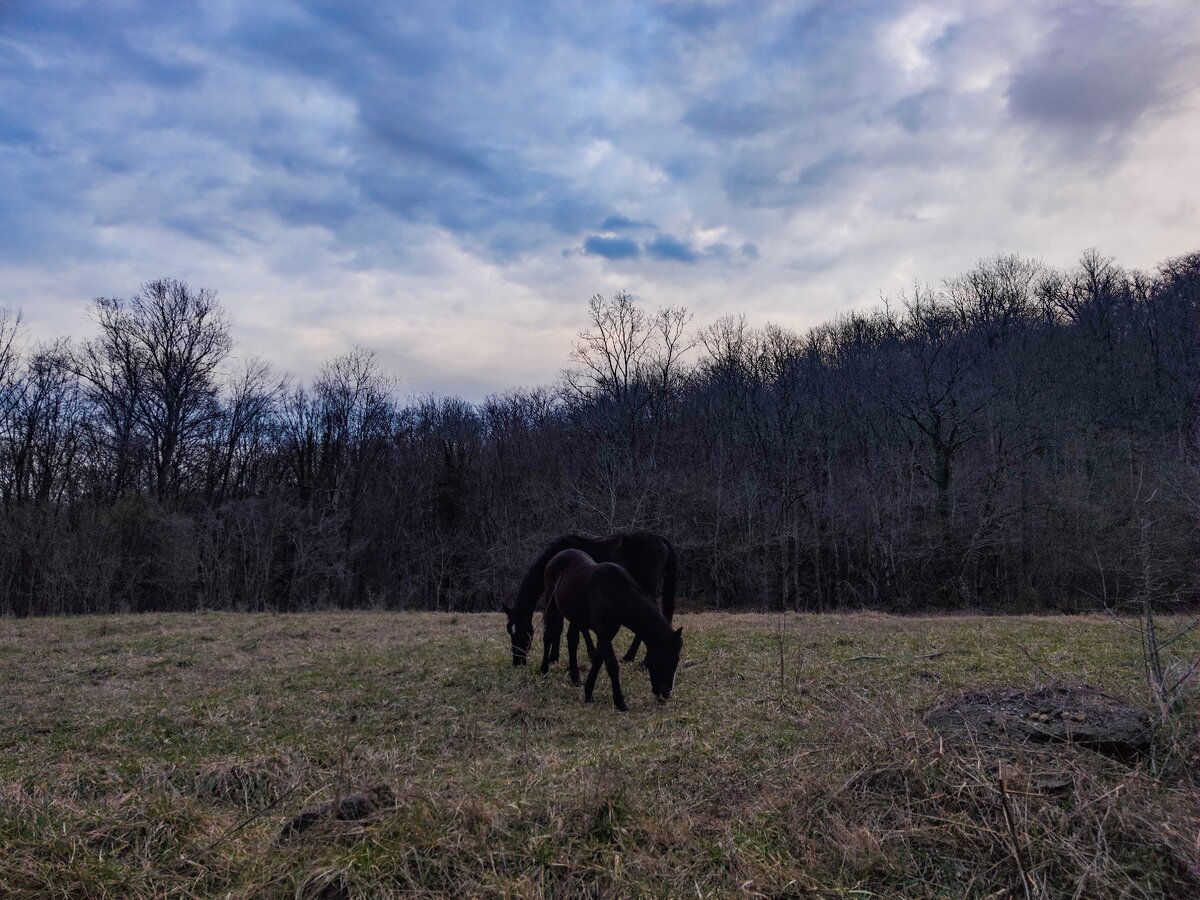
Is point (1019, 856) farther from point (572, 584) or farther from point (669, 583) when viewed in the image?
point (669, 583)

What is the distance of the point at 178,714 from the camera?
732cm

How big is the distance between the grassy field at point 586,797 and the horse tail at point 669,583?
6.18ft

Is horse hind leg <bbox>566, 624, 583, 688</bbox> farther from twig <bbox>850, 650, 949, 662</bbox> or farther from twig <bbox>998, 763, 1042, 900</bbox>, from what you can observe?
twig <bbox>998, 763, 1042, 900</bbox>

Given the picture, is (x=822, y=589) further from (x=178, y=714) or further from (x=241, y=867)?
(x=241, y=867)

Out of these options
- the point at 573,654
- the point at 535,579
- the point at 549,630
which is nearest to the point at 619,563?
the point at 535,579

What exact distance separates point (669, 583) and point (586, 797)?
20.5 ft

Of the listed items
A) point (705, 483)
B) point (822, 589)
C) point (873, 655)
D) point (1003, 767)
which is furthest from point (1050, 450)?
point (1003, 767)

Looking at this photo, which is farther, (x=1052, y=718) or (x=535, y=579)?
(x=535, y=579)

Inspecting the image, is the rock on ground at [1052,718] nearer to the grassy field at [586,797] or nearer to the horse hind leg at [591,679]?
the grassy field at [586,797]

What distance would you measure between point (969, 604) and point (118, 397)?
40.9 metres

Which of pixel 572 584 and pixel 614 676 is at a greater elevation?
pixel 572 584

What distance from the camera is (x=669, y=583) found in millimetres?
10039

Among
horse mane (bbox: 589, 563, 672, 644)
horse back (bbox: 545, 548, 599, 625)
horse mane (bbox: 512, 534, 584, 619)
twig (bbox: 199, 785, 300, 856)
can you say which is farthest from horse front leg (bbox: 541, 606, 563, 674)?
twig (bbox: 199, 785, 300, 856)

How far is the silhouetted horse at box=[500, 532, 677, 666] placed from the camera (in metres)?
9.95
